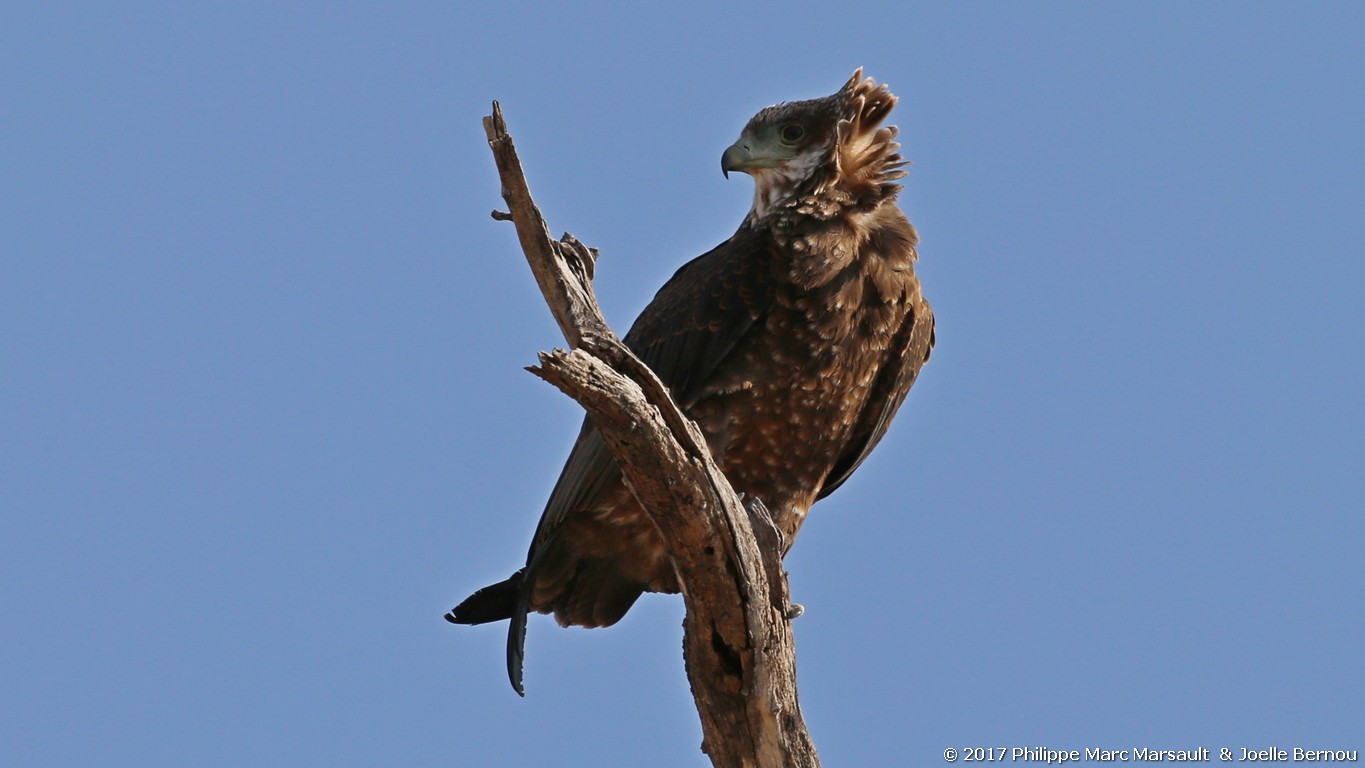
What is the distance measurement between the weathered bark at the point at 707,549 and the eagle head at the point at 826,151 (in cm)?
132

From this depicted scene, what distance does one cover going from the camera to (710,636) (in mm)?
5234

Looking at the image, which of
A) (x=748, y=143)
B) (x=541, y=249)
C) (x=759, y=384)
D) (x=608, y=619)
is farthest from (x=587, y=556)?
(x=748, y=143)

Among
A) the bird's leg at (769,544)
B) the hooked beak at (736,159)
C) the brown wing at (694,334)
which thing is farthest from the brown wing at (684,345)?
the bird's leg at (769,544)

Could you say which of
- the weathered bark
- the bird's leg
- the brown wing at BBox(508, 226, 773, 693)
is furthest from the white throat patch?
→ the bird's leg

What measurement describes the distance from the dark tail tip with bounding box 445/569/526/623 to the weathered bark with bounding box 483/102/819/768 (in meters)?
1.53

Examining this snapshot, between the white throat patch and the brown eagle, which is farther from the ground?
the white throat patch

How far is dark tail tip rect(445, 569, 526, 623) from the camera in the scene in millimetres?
6758

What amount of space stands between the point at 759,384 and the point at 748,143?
3.81 ft

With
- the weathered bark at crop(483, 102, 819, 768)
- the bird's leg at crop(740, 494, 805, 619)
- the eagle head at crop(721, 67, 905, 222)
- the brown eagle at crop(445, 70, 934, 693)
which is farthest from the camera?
the eagle head at crop(721, 67, 905, 222)

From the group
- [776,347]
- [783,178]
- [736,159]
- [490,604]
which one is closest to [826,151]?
[783,178]

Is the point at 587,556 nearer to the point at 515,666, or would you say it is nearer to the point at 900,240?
the point at 515,666

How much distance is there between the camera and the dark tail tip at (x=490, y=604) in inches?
266

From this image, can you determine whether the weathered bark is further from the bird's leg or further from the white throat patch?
the white throat patch

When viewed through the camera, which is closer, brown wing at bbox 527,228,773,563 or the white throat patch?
brown wing at bbox 527,228,773,563
